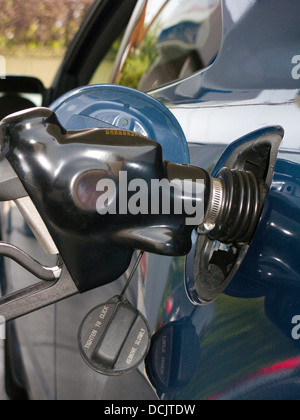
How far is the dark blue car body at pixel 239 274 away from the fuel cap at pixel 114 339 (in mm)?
69

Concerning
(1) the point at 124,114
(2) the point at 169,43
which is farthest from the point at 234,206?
(2) the point at 169,43

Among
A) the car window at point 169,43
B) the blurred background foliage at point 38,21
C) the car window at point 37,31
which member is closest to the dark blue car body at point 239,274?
the car window at point 169,43

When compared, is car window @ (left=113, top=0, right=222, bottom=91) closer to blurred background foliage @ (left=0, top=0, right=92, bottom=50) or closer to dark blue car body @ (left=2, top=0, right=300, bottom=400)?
dark blue car body @ (left=2, top=0, right=300, bottom=400)

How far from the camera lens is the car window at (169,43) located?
154 centimetres

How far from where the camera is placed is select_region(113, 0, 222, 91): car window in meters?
1.54

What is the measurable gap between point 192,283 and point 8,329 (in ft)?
5.06

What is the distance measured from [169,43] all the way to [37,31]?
6.08 meters

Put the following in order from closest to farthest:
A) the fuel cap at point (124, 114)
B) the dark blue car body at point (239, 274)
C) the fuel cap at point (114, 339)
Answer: the dark blue car body at point (239, 274) < the fuel cap at point (114, 339) < the fuel cap at point (124, 114)

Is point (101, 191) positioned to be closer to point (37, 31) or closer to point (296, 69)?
point (296, 69)

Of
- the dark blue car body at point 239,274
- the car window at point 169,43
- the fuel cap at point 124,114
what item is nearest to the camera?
the dark blue car body at point 239,274

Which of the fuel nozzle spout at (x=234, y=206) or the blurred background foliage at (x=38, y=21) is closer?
the fuel nozzle spout at (x=234, y=206)

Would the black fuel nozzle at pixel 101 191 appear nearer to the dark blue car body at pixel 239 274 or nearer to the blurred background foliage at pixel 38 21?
the dark blue car body at pixel 239 274

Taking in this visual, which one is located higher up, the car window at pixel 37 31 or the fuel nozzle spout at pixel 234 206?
the fuel nozzle spout at pixel 234 206

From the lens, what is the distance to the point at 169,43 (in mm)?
1916
